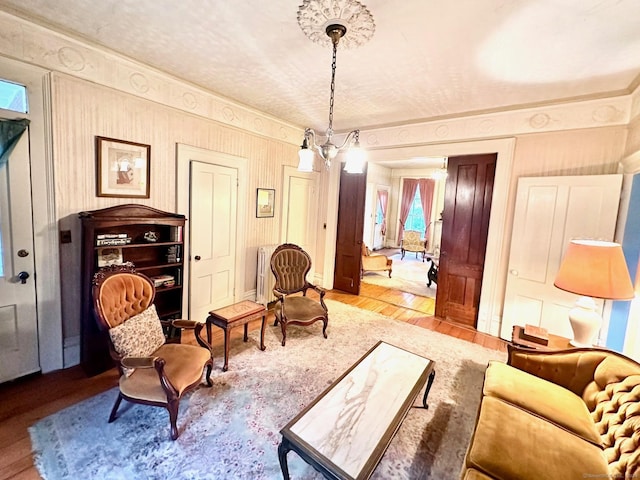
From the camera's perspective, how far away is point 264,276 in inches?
173

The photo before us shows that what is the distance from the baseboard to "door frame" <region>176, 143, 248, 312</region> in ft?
3.43

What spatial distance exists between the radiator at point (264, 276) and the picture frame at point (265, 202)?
1.83 ft

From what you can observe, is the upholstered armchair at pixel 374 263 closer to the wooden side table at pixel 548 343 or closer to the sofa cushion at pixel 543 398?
the wooden side table at pixel 548 343

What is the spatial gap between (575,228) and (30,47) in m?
5.42

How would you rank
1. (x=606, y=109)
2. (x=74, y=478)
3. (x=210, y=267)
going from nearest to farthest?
(x=74, y=478) < (x=606, y=109) < (x=210, y=267)

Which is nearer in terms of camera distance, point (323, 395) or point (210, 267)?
point (323, 395)

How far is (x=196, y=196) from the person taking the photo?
3551 millimetres

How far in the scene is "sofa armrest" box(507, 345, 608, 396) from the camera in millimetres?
1915

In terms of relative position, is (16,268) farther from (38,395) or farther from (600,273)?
(600,273)

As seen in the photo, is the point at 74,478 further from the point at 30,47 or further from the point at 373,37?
the point at 373,37

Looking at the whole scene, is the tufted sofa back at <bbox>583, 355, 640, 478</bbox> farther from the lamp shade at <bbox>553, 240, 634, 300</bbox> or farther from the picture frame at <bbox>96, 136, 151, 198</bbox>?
the picture frame at <bbox>96, 136, 151, 198</bbox>

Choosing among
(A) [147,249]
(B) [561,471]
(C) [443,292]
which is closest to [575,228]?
(C) [443,292]

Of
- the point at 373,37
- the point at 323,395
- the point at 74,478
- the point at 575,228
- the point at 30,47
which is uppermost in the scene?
the point at 373,37

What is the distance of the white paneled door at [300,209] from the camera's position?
4.90m
